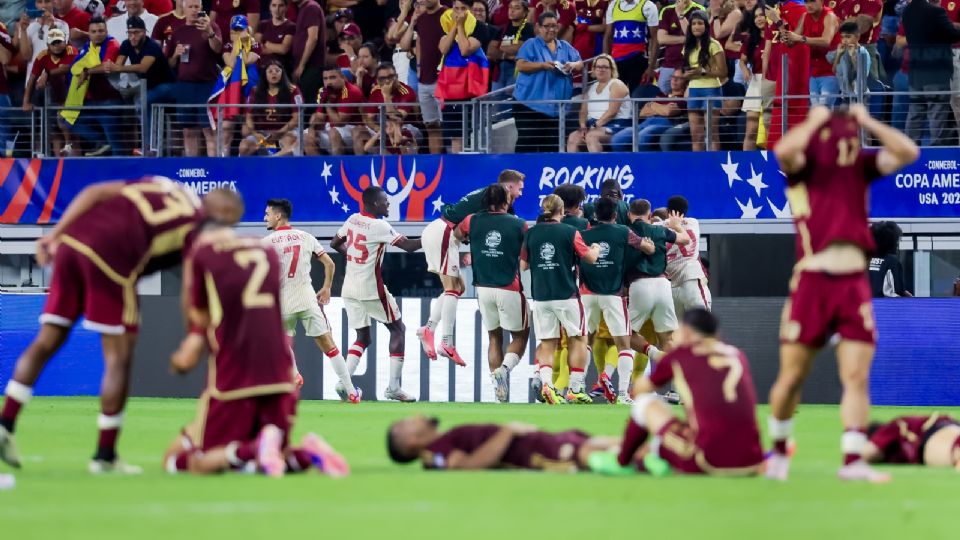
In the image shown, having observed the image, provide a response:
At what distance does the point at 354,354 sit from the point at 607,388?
10.0 ft

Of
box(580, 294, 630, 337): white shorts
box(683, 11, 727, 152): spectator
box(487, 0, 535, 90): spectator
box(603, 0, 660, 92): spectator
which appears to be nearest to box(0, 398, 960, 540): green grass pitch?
box(580, 294, 630, 337): white shorts

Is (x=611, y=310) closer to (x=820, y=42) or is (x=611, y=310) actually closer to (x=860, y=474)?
(x=820, y=42)

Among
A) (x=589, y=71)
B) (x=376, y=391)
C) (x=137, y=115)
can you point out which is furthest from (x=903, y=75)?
(x=137, y=115)

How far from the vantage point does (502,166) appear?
74.3 ft

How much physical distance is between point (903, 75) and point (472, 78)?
19.2 feet

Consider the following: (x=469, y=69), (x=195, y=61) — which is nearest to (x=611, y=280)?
(x=469, y=69)

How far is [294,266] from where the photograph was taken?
19438 millimetres

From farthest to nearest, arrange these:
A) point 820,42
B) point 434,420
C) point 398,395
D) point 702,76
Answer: point 702,76, point 820,42, point 398,395, point 434,420

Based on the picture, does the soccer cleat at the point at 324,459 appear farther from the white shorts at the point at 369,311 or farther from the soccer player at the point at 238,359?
the white shorts at the point at 369,311

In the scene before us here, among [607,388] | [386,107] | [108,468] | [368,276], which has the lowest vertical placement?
[607,388]

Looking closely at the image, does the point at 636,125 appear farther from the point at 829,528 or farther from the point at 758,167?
the point at 829,528

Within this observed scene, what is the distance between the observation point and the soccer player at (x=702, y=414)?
930cm

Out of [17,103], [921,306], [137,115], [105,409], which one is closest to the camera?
[105,409]

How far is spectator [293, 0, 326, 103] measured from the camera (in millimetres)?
24969
